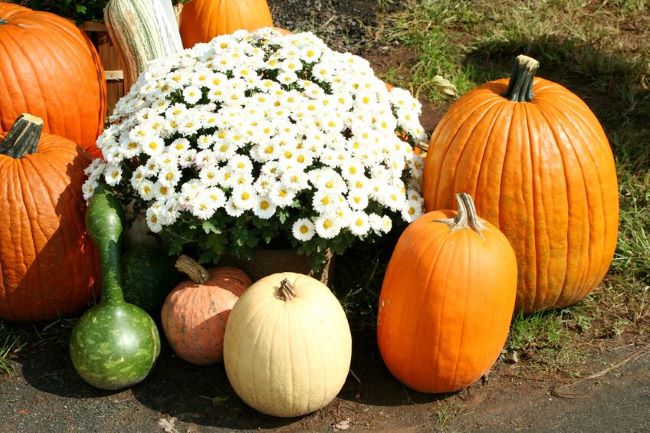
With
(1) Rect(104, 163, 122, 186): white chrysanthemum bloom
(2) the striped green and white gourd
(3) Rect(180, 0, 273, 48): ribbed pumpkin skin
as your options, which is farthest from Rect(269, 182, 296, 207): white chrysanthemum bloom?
(3) Rect(180, 0, 273, 48): ribbed pumpkin skin

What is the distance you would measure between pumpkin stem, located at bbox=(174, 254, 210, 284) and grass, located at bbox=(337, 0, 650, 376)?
2.42 feet

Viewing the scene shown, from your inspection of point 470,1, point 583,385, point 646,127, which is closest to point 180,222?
point 583,385

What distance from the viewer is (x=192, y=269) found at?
3.66 meters

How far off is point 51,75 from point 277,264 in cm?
159

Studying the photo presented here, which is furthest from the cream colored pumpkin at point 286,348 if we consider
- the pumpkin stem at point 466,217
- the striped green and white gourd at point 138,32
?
the striped green and white gourd at point 138,32

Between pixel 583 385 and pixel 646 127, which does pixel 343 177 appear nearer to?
pixel 583 385

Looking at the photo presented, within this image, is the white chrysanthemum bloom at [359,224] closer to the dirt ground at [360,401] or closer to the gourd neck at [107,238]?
the dirt ground at [360,401]

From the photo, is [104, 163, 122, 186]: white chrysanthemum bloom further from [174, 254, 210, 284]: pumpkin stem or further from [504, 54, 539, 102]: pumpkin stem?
[504, 54, 539, 102]: pumpkin stem

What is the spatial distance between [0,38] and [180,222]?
1.57m

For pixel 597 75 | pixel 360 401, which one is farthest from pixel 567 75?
pixel 360 401

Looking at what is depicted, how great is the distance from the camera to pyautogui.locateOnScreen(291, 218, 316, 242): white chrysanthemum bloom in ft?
11.5

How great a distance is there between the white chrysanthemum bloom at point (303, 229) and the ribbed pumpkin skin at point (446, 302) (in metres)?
0.36

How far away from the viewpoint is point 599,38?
20.3 feet

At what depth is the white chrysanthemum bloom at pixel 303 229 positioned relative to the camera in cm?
351
